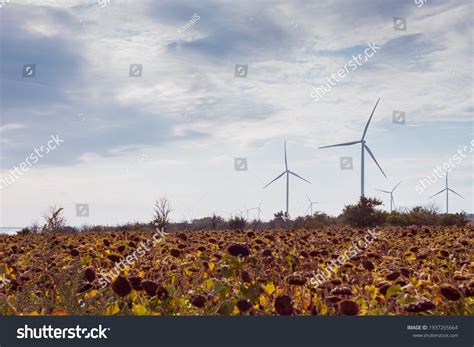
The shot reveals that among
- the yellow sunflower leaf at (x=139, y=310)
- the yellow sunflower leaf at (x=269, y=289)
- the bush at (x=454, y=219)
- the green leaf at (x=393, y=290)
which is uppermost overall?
the bush at (x=454, y=219)

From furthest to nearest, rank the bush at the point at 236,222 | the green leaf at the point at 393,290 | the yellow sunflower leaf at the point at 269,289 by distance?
1. the bush at the point at 236,222
2. the yellow sunflower leaf at the point at 269,289
3. the green leaf at the point at 393,290

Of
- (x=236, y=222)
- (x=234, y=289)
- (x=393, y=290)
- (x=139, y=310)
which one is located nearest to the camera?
(x=139, y=310)

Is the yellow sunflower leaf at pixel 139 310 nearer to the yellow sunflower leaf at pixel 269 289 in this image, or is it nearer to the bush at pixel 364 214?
the yellow sunflower leaf at pixel 269 289

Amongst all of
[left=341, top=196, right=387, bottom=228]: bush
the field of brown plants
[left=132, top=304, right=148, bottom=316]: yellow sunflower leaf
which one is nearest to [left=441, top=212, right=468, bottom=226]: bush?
[left=341, top=196, right=387, bottom=228]: bush

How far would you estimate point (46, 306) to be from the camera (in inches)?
241

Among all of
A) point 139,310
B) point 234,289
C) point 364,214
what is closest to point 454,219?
point 364,214

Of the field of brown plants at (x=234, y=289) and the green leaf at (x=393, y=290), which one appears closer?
the field of brown plants at (x=234, y=289)

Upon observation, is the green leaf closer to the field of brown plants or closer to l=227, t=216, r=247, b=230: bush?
the field of brown plants

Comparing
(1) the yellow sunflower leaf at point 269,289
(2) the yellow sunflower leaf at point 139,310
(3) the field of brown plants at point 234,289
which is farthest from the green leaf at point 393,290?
(2) the yellow sunflower leaf at point 139,310

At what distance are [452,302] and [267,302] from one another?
5.53 ft

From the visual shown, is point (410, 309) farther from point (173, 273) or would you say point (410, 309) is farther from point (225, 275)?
point (173, 273)

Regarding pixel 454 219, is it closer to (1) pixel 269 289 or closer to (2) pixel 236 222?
(2) pixel 236 222

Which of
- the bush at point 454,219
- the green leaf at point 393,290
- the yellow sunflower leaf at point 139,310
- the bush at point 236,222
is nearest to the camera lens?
the yellow sunflower leaf at point 139,310

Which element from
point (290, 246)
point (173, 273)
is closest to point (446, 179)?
point (290, 246)
